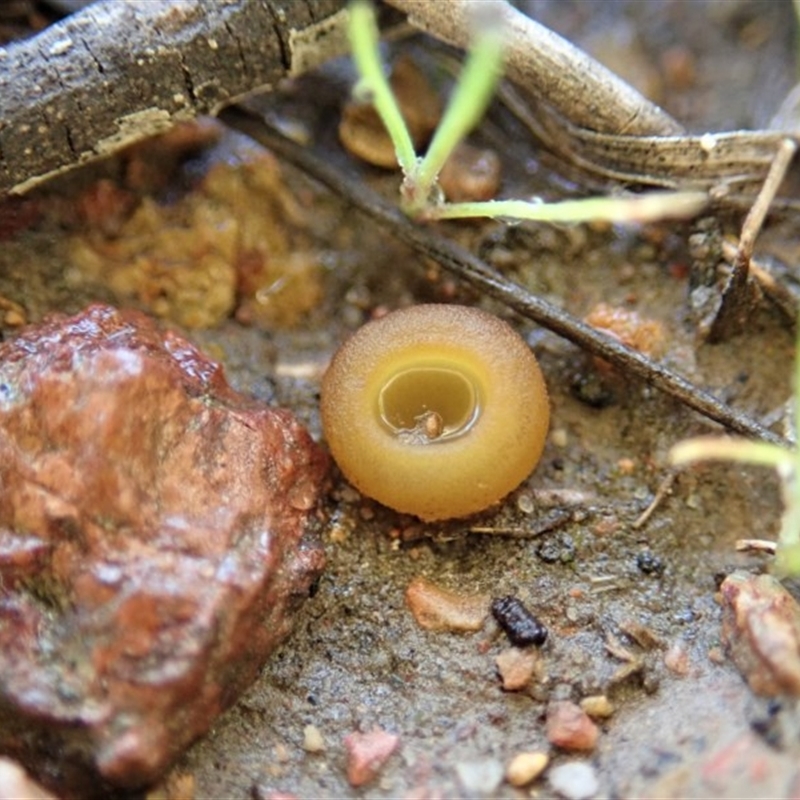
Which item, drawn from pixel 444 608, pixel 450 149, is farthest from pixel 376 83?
pixel 444 608

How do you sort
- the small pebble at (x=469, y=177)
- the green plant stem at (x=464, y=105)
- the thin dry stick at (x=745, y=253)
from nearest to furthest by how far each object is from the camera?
the green plant stem at (x=464, y=105) → the thin dry stick at (x=745, y=253) → the small pebble at (x=469, y=177)

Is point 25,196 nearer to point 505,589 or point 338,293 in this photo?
point 338,293

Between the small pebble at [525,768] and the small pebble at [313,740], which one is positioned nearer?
the small pebble at [525,768]

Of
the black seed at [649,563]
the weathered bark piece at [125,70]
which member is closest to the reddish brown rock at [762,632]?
the black seed at [649,563]

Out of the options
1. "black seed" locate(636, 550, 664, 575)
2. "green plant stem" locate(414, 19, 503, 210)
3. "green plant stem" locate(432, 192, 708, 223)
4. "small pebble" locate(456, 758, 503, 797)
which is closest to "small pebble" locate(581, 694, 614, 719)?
"small pebble" locate(456, 758, 503, 797)

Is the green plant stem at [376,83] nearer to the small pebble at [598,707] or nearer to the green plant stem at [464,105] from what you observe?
the green plant stem at [464,105]

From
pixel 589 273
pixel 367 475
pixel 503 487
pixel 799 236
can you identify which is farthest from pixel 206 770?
pixel 799 236

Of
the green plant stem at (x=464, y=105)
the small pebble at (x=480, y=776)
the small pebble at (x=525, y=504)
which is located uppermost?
the green plant stem at (x=464, y=105)

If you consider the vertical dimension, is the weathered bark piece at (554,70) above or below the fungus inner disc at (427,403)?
above
